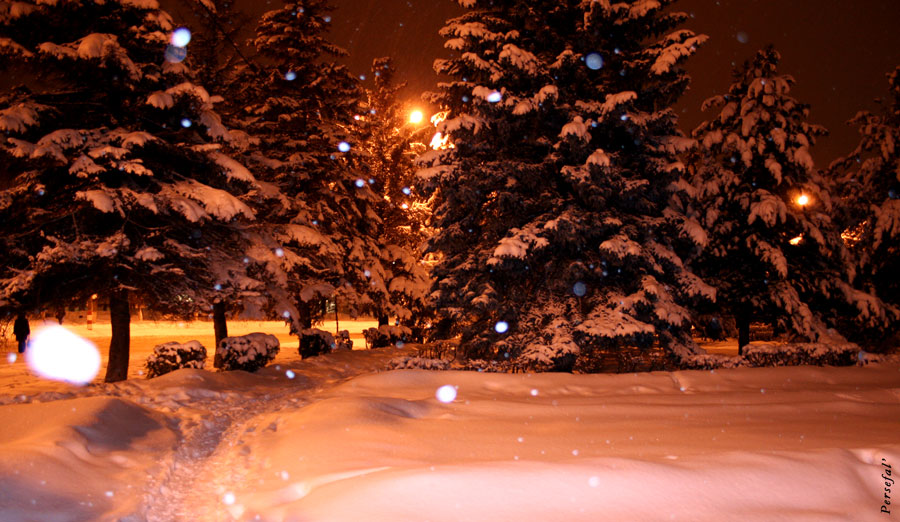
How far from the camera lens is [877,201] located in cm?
1902

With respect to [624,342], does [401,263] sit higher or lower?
higher

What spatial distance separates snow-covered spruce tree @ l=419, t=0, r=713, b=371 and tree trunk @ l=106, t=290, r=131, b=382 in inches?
305

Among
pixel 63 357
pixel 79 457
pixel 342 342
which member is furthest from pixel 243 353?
pixel 63 357

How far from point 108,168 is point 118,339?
13.5ft

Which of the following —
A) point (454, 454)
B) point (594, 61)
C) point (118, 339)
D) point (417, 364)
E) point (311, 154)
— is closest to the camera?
point (454, 454)

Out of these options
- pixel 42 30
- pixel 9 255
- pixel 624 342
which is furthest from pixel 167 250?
pixel 624 342

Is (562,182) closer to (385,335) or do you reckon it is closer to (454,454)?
(454,454)

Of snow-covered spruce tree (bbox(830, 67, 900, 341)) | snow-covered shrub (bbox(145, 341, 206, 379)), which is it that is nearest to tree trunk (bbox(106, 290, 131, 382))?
snow-covered shrub (bbox(145, 341, 206, 379))

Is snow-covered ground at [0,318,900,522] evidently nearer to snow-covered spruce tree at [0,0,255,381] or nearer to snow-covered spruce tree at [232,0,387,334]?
snow-covered spruce tree at [0,0,255,381]

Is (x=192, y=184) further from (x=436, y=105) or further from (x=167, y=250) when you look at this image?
(x=436, y=105)

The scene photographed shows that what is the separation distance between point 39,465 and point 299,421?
3.52m

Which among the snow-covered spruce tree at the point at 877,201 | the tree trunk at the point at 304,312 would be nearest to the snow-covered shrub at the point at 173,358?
the tree trunk at the point at 304,312

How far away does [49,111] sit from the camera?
11164 millimetres

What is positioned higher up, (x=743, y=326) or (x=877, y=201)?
(x=877, y=201)
